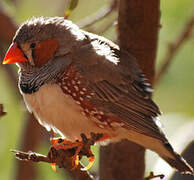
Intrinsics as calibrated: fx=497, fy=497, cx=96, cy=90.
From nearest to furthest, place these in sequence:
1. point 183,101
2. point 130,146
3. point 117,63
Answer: point 117,63
point 130,146
point 183,101

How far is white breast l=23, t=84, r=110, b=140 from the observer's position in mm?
3340

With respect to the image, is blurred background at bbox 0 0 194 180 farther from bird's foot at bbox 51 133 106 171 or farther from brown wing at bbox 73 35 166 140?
bird's foot at bbox 51 133 106 171

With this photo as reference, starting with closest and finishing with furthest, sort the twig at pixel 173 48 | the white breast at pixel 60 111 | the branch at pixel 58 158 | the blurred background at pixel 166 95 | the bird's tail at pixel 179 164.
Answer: the branch at pixel 58 158 < the white breast at pixel 60 111 < the bird's tail at pixel 179 164 < the twig at pixel 173 48 < the blurred background at pixel 166 95

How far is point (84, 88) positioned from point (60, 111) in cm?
23

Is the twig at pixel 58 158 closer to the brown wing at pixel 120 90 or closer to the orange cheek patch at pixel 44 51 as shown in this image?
the brown wing at pixel 120 90

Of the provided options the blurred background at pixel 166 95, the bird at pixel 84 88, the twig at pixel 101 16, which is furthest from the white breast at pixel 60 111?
the blurred background at pixel 166 95

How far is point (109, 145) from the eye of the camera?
3.91m

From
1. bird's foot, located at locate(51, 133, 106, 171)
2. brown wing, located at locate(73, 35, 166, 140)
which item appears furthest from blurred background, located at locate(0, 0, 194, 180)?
bird's foot, located at locate(51, 133, 106, 171)

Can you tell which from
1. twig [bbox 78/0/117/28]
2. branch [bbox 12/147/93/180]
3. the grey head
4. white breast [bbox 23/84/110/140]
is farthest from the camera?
twig [bbox 78/0/117/28]

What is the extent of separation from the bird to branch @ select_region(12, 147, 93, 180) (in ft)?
0.97

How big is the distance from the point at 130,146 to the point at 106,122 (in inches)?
22.2

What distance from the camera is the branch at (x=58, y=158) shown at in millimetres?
2904

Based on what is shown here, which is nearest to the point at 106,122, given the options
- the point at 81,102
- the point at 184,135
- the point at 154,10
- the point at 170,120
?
the point at 81,102

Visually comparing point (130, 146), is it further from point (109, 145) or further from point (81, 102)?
point (81, 102)
